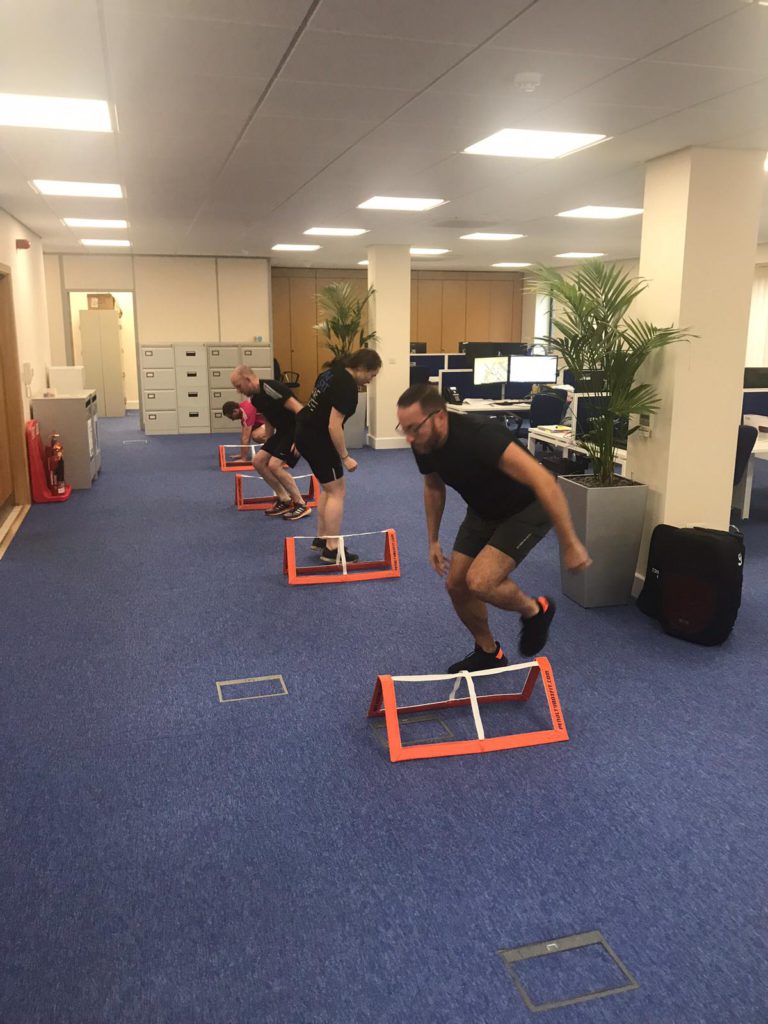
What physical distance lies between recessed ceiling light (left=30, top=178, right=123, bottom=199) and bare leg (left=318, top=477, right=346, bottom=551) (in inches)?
115

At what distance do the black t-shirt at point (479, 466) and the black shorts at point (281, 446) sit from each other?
3.20 metres

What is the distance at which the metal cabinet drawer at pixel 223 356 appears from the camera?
38.2 feet

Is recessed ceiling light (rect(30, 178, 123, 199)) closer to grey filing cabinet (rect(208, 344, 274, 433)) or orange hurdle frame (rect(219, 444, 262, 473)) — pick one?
orange hurdle frame (rect(219, 444, 262, 473))

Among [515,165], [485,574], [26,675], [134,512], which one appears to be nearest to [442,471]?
[485,574]

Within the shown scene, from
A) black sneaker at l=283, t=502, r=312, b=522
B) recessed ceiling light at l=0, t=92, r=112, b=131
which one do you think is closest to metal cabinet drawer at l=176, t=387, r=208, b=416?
black sneaker at l=283, t=502, r=312, b=522

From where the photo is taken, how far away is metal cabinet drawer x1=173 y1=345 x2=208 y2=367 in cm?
1155

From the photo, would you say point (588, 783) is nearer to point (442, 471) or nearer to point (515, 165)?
point (442, 471)

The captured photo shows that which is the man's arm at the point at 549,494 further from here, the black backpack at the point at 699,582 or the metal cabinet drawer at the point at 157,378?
the metal cabinet drawer at the point at 157,378

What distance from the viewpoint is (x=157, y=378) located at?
11523 millimetres

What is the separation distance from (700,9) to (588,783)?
2.65 m

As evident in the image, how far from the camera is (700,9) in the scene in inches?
99.0

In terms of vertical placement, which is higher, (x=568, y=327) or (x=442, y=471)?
(x=568, y=327)

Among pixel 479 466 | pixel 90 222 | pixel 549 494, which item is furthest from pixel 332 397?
pixel 90 222

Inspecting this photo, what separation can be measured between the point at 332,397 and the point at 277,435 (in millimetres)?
1453
